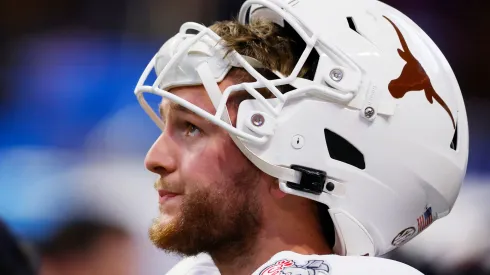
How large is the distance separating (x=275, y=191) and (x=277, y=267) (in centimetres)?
13

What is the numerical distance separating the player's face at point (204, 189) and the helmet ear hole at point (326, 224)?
0.35 ft

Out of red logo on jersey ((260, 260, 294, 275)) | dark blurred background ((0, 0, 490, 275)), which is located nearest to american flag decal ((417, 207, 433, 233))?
red logo on jersey ((260, 260, 294, 275))

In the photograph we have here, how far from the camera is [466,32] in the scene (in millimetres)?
1848

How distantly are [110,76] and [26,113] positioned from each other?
24 centimetres

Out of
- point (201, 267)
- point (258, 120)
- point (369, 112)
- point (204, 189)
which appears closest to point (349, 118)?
point (369, 112)

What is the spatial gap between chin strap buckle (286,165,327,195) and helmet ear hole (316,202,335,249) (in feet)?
0.29

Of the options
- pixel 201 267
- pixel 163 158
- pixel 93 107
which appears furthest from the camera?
pixel 93 107

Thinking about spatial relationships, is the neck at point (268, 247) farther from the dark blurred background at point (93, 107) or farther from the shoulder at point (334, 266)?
the dark blurred background at point (93, 107)

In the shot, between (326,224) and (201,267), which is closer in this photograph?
(326,224)

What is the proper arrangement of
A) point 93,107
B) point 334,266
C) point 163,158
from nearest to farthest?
point 334,266 < point 163,158 < point 93,107

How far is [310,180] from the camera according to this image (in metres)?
1.10

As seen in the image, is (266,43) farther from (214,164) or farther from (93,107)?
(93,107)

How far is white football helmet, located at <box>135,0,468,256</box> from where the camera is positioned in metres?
1.10

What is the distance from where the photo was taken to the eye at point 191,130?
3.79 feet
